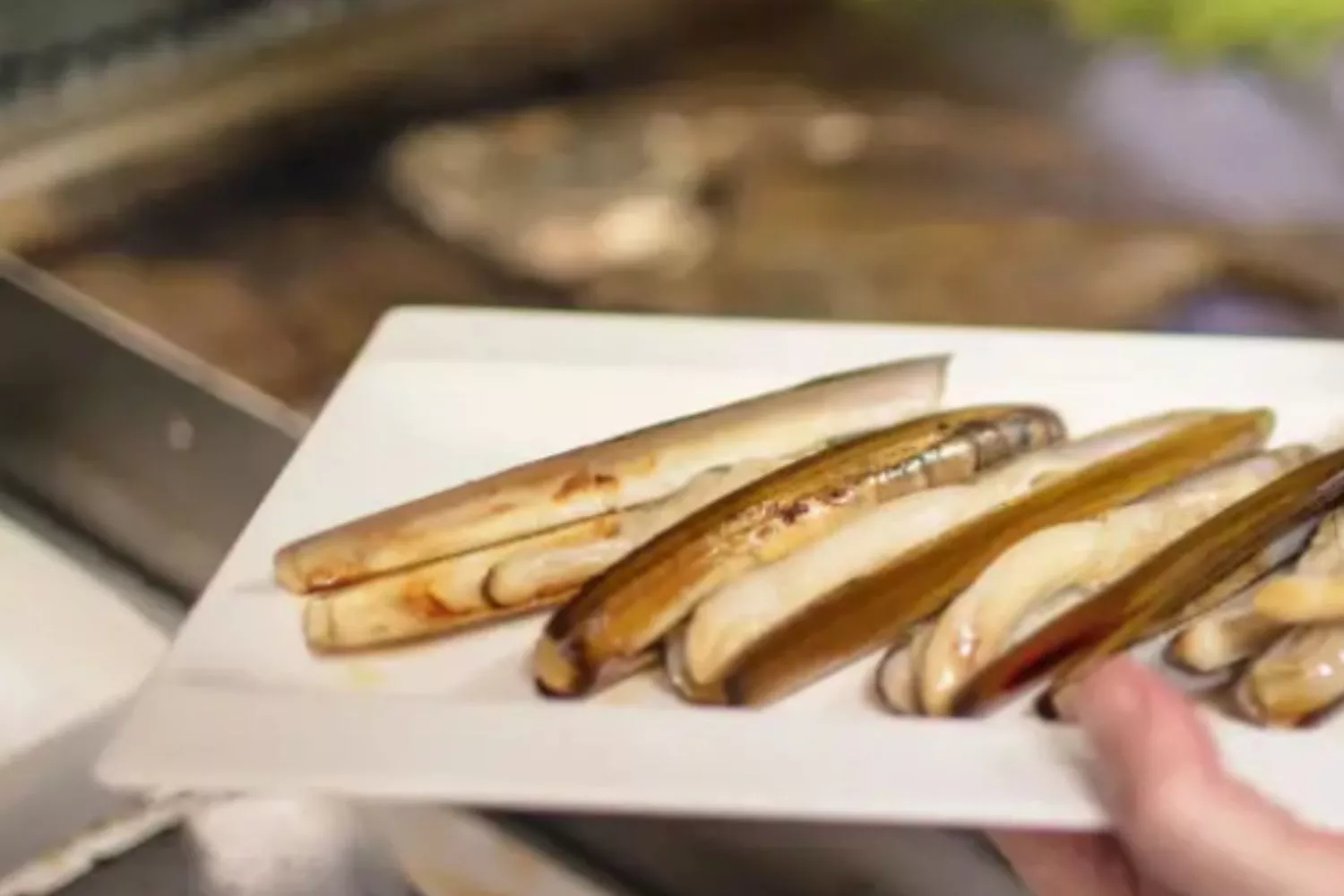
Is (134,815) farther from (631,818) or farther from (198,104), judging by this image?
(198,104)

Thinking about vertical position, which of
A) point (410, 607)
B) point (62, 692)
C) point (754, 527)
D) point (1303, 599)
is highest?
point (1303, 599)

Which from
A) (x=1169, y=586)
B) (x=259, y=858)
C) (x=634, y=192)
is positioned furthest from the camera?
(x=634, y=192)

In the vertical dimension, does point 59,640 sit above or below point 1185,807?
below

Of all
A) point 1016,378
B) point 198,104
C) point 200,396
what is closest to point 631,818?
point 1016,378

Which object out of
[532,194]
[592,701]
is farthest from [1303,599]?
[532,194]

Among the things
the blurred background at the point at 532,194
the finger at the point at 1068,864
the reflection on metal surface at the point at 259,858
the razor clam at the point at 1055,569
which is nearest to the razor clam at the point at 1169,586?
the razor clam at the point at 1055,569

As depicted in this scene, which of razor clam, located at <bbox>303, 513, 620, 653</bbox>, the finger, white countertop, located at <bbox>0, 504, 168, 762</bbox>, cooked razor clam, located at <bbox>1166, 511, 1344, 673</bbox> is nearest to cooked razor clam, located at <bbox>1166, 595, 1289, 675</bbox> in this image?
cooked razor clam, located at <bbox>1166, 511, 1344, 673</bbox>

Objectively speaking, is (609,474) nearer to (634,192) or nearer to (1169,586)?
(1169,586)
